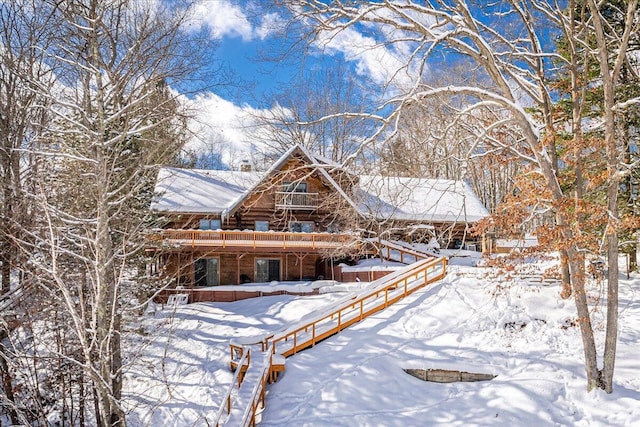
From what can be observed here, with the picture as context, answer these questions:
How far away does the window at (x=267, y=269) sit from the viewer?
23750 mm

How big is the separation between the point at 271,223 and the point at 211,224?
343 centimetres

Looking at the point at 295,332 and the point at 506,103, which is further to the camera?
the point at 295,332

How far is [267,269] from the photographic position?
23859mm

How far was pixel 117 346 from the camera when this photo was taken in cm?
913

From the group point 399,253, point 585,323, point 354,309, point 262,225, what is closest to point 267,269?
point 262,225

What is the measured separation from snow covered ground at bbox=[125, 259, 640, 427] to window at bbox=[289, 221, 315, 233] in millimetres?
8858

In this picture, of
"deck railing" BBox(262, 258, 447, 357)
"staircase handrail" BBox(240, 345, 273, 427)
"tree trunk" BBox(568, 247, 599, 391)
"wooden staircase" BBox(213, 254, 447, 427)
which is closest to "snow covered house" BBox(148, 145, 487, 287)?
"deck railing" BBox(262, 258, 447, 357)

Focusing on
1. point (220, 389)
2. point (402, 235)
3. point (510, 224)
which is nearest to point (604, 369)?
point (510, 224)

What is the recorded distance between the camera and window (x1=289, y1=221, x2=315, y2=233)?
25.0 m

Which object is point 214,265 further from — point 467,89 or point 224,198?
point 467,89

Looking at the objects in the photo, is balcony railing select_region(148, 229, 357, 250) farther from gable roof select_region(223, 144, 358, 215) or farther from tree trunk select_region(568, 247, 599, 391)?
tree trunk select_region(568, 247, 599, 391)

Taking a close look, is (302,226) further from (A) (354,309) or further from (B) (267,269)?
(A) (354,309)

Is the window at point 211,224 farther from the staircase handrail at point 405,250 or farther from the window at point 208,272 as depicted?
the staircase handrail at point 405,250

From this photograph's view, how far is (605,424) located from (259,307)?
44.3ft
